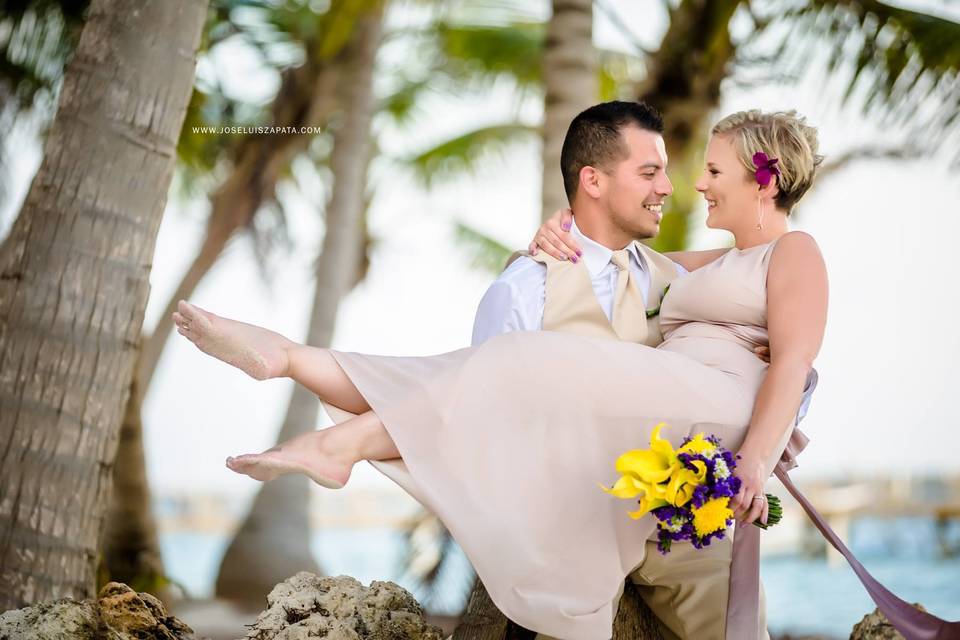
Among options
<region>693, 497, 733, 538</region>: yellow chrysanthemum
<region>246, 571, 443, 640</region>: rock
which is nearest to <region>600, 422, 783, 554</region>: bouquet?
<region>693, 497, 733, 538</region>: yellow chrysanthemum

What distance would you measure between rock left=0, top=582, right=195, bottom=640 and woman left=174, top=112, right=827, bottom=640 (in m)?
0.88

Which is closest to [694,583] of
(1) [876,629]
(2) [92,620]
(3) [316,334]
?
(1) [876,629]

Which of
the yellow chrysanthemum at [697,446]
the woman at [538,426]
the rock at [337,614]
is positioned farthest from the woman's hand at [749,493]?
the rock at [337,614]

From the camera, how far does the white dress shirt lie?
12.9 ft

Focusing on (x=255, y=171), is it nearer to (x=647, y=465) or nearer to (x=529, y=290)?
(x=529, y=290)

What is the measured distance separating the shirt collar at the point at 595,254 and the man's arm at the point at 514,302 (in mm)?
200

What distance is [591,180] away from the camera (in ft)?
14.0

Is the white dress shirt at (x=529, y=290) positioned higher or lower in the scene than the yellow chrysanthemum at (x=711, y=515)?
higher

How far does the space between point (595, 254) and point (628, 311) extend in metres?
0.27

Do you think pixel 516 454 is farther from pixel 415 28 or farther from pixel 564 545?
pixel 415 28

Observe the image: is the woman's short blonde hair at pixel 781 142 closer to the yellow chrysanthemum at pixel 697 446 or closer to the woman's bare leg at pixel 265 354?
the yellow chrysanthemum at pixel 697 446

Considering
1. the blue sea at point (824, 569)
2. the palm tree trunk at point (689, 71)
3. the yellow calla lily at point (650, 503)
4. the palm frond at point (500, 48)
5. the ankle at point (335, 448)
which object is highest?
the palm frond at point (500, 48)

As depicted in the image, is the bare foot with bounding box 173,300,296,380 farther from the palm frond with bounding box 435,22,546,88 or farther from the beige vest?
the palm frond with bounding box 435,22,546,88

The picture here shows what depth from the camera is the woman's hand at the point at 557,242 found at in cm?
405
